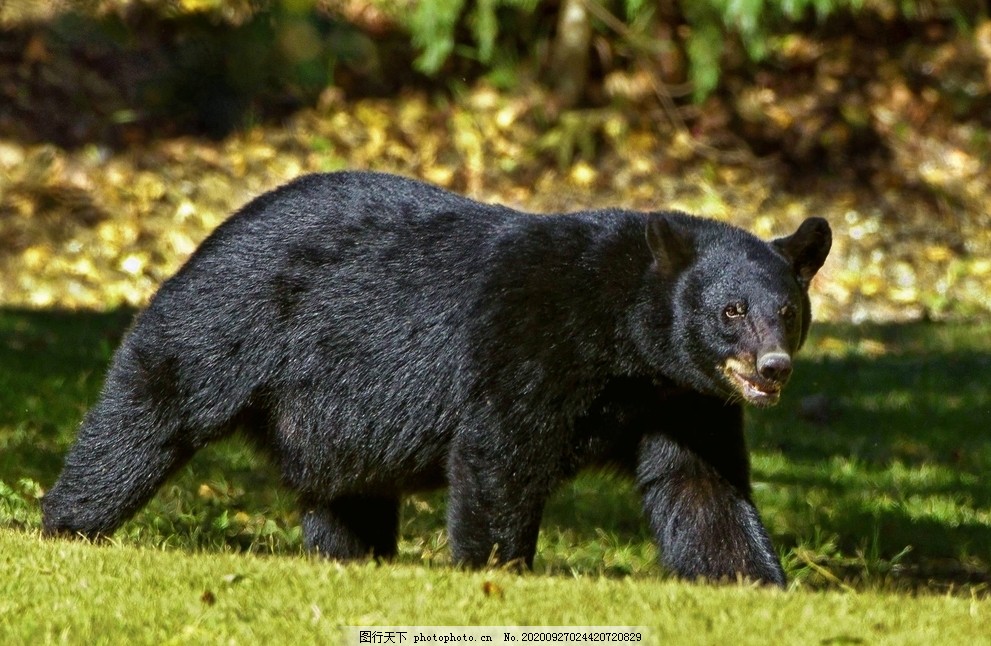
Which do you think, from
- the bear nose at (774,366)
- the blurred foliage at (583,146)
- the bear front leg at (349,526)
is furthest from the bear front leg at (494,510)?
the blurred foliage at (583,146)

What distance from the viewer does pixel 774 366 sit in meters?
5.50

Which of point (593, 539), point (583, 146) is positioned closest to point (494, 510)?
point (593, 539)

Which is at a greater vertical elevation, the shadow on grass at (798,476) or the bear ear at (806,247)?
the bear ear at (806,247)

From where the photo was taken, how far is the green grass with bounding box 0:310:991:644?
461cm

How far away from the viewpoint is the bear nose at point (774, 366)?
18.1 ft

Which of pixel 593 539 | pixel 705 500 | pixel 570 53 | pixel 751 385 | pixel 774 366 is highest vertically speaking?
pixel 570 53

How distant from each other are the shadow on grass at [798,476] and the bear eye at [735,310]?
890 millimetres

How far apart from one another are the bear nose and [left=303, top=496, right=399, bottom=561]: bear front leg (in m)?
1.91

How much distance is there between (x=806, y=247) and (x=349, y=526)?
233 cm

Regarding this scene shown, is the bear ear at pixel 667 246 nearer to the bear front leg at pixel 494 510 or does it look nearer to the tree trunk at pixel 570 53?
the bear front leg at pixel 494 510

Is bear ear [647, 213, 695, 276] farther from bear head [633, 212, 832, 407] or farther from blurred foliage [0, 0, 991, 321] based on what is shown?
blurred foliage [0, 0, 991, 321]

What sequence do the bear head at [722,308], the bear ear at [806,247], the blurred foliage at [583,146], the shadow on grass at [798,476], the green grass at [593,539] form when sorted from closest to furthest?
the green grass at [593,539], the bear head at [722,308], the bear ear at [806,247], the shadow on grass at [798,476], the blurred foliage at [583,146]

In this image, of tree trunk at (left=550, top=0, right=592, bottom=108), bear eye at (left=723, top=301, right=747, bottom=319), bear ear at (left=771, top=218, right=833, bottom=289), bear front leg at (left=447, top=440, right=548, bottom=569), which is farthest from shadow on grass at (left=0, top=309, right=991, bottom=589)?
tree trunk at (left=550, top=0, right=592, bottom=108)

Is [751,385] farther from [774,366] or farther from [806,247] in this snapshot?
[806,247]
